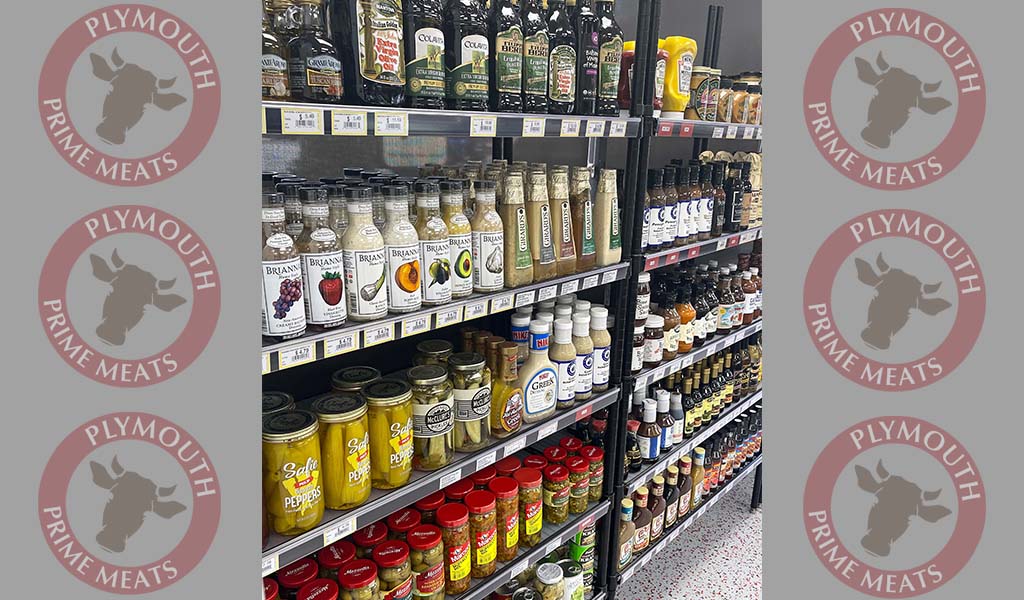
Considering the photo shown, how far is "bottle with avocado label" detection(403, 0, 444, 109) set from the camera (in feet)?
4.38

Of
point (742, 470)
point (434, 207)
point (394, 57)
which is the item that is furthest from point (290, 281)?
point (742, 470)

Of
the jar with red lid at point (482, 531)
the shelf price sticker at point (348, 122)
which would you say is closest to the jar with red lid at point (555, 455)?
the jar with red lid at point (482, 531)

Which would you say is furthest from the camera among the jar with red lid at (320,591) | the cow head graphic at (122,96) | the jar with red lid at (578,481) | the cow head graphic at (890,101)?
the jar with red lid at (578,481)

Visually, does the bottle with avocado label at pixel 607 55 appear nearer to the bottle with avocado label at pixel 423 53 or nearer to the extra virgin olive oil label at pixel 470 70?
the extra virgin olive oil label at pixel 470 70

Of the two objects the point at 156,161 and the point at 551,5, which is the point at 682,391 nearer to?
the point at 551,5

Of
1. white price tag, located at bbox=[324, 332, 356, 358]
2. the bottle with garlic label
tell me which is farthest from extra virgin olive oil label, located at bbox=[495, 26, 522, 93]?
white price tag, located at bbox=[324, 332, 356, 358]

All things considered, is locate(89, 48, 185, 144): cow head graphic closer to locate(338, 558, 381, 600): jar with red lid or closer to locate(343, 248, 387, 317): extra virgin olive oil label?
locate(343, 248, 387, 317): extra virgin olive oil label

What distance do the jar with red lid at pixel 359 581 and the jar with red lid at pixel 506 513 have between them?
1.53 ft

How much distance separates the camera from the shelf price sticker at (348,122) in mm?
1161

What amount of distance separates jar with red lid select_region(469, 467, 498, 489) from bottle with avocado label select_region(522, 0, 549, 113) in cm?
111

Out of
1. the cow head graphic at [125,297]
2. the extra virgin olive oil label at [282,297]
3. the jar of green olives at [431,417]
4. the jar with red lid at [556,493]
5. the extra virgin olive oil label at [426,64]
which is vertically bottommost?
the jar with red lid at [556,493]

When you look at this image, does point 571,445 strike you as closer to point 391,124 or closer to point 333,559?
point 333,559

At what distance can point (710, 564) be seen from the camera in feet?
9.09

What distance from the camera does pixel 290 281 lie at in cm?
121
